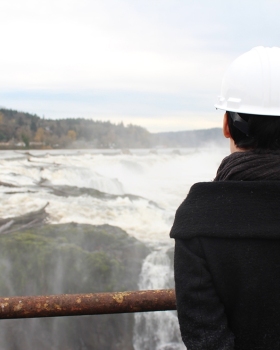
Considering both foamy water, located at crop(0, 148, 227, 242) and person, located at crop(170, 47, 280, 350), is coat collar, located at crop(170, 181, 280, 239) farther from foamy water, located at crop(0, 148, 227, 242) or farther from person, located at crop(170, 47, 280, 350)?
foamy water, located at crop(0, 148, 227, 242)

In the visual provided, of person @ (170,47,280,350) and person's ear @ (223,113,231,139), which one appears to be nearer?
person @ (170,47,280,350)

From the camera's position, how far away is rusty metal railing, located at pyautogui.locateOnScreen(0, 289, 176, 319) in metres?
1.71

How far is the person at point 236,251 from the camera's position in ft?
3.49

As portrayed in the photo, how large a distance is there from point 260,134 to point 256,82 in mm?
223

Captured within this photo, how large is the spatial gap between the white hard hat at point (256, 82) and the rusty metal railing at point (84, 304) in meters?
0.95

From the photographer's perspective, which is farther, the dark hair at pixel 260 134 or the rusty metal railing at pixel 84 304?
the rusty metal railing at pixel 84 304

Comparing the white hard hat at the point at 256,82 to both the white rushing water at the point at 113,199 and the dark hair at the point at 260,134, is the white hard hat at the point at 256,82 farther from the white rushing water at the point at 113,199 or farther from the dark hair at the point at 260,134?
the white rushing water at the point at 113,199

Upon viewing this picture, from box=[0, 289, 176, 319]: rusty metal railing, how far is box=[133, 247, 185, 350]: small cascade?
1235cm

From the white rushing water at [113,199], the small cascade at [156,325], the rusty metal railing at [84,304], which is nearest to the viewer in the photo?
the rusty metal railing at [84,304]

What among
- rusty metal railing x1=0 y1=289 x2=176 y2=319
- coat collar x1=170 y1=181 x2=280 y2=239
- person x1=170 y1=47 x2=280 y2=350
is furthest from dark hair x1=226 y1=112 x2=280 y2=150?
rusty metal railing x1=0 y1=289 x2=176 y2=319

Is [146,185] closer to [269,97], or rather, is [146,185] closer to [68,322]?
[68,322]

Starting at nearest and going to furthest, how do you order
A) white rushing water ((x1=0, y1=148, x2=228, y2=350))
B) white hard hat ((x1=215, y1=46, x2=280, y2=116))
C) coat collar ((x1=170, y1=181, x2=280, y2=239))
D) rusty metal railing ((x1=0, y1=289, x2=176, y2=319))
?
coat collar ((x1=170, y1=181, x2=280, y2=239)) < white hard hat ((x1=215, y1=46, x2=280, y2=116)) < rusty metal railing ((x1=0, y1=289, x2=176, y2=319)) < white rushing water ((x1=0, y1=148, x2=228, y2=350))

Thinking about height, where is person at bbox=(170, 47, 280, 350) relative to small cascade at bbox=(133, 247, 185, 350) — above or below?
above

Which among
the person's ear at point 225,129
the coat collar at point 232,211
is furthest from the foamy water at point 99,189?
the coat collar at point 232,211
